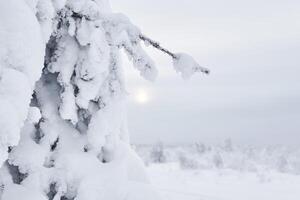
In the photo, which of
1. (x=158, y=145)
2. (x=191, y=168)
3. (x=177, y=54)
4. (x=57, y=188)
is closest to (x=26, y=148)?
(x=57, y=188)

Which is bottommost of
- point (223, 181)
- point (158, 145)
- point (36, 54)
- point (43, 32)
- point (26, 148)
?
point (26, 148)

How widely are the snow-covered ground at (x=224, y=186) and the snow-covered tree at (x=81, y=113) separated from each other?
1095cm

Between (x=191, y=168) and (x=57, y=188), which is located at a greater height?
(x=191, y=168)

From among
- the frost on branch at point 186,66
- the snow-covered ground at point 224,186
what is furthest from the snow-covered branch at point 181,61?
the snow-covered ground at point 224,186

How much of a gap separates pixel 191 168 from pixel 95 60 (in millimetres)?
24210

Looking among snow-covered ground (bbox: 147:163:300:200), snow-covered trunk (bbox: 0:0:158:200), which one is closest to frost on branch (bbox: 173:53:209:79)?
snow-covered trunk (bbox: 0:0:158:200)

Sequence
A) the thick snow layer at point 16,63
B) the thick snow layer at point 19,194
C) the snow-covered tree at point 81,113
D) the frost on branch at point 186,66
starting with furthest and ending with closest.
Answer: the frost on branch at point 186,66 → the snow-covered tree at point 81,113 → the thick snow layer at point 19,194 → the thick snow layer at point 16,63

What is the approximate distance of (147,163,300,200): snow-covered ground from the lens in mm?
16456

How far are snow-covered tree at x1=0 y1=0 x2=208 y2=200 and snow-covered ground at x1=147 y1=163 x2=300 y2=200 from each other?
1095 cm

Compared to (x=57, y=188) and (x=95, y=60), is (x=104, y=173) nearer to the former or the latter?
(x=57, y=188)

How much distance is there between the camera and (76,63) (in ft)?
11.9

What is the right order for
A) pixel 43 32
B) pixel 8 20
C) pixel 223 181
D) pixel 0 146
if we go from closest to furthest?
pixel 0 146 → pixel 8 20 → pixel 43 32 → pixel 223 181

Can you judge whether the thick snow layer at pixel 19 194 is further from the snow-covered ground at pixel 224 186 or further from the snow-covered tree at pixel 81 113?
the snow-covered ground at pixel 224 186

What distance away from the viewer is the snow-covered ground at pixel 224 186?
1646cm
